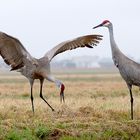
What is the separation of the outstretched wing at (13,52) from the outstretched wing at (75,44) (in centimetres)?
69

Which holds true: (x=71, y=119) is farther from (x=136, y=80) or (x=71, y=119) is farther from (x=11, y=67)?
(x=11, y=67)

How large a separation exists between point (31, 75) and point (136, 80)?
8.97 feet

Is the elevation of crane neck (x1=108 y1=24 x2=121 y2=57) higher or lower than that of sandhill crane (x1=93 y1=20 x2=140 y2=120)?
higher

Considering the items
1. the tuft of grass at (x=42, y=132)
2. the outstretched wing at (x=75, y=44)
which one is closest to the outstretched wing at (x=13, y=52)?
the outstretched wing at (x=75, y=44)

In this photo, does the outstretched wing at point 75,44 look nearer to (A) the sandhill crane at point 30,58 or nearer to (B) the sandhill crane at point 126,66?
(A) the sandhill crane at point 30,58

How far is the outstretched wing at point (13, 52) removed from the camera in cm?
1269

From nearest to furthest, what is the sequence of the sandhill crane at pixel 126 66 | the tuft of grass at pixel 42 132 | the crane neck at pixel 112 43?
the tuft of grass at pixel 42 132, the sandhill crane at pixel 126 66, the crane neck at pixel 112 43

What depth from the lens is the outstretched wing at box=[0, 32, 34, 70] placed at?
12.7m

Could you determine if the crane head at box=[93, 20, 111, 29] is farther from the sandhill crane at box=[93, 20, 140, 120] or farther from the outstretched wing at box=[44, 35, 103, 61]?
the outstretched wing at box=[44, 35, 103, 61]

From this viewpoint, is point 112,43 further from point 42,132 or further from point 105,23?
point 42,132

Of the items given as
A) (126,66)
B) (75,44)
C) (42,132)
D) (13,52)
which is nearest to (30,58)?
(13,52)

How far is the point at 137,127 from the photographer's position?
→ 420 inches

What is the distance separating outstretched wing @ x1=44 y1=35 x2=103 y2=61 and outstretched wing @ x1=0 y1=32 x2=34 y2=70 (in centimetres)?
69

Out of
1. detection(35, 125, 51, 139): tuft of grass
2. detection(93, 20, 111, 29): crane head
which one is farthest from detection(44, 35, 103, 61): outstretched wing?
detection(35, 125, 51, 139): tuft of grass
